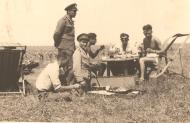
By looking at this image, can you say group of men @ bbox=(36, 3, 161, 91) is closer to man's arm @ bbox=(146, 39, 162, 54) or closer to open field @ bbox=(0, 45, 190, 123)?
man's arm @ bbox=(146, 39, 162, 54)

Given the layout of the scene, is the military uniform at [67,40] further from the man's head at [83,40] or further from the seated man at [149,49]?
the seated man at [149,49]

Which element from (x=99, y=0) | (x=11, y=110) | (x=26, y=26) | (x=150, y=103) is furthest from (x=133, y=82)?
(x=26, y=26)

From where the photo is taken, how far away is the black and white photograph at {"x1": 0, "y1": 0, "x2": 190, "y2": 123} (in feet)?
19.7

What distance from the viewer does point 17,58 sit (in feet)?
24.2

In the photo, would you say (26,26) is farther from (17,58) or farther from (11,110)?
(11,110)

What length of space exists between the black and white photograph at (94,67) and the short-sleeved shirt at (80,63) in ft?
0.06

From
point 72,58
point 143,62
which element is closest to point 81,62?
point 72,58

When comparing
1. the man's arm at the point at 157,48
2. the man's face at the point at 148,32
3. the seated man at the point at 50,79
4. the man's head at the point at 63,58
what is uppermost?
the man's face at the point at 148,32

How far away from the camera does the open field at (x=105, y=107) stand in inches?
223

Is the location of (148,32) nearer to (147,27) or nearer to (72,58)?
(147,27)

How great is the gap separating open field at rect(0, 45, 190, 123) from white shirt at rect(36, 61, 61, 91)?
175mm

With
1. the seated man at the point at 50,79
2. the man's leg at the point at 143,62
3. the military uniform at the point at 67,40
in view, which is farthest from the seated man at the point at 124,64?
the seated man at the point at 50,79

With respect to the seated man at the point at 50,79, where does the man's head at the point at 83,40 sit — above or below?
above

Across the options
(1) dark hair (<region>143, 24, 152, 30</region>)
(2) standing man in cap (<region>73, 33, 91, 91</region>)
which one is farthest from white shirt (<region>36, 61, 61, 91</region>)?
(1) dark hair (<region>143, 24, 152, 30</region>)
